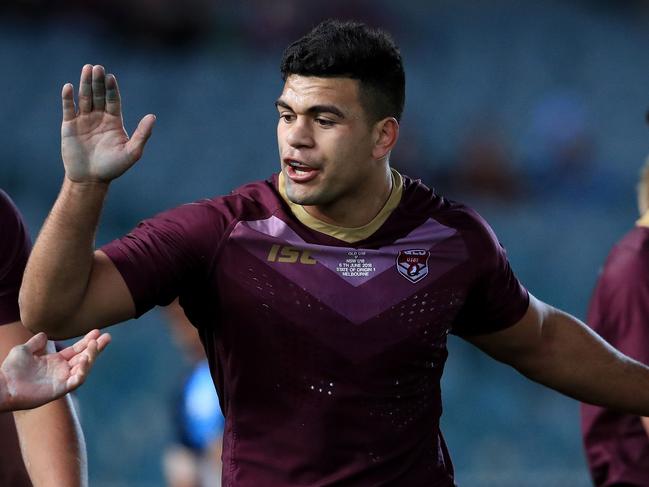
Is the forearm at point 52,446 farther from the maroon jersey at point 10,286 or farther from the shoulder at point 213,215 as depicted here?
the shoulder at point 213,215

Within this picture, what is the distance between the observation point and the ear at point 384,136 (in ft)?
10.7

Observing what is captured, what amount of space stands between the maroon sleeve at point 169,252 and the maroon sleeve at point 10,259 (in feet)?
1.15

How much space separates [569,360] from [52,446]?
139 cm

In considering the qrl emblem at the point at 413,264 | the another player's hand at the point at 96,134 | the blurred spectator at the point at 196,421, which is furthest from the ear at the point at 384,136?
the blurred spectator at the point at 196,421

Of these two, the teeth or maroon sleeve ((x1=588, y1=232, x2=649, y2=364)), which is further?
maroon sleeve ((x1=588, y1=232, x2=649, y2=364))

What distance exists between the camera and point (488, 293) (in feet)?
11.0

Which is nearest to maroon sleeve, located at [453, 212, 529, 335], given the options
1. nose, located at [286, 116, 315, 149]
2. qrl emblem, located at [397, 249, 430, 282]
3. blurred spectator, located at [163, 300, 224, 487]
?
qrl emblem, located at [397, 249, 430, 282]

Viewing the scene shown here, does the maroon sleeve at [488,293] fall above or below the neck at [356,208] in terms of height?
below

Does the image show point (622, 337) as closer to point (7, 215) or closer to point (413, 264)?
point (413, 264)

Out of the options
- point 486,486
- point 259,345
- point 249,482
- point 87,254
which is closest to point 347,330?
point 259,345

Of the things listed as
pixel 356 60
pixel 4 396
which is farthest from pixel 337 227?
pixel 4 396

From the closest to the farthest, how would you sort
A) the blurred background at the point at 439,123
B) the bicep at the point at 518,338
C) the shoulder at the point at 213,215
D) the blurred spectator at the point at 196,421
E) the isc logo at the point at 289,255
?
1. the shoulder at the point at 213,215
2. the isc logo at the point at 289,255
3. the bicep at the point at 518,338
4. the blurred spectator at the point at 196,421
5. the blurred background at the point at 439,123

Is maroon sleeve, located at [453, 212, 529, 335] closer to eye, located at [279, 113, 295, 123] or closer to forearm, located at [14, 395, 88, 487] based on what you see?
eye, located at [279, 113, 295, 123]

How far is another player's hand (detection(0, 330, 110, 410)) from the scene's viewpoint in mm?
2789
